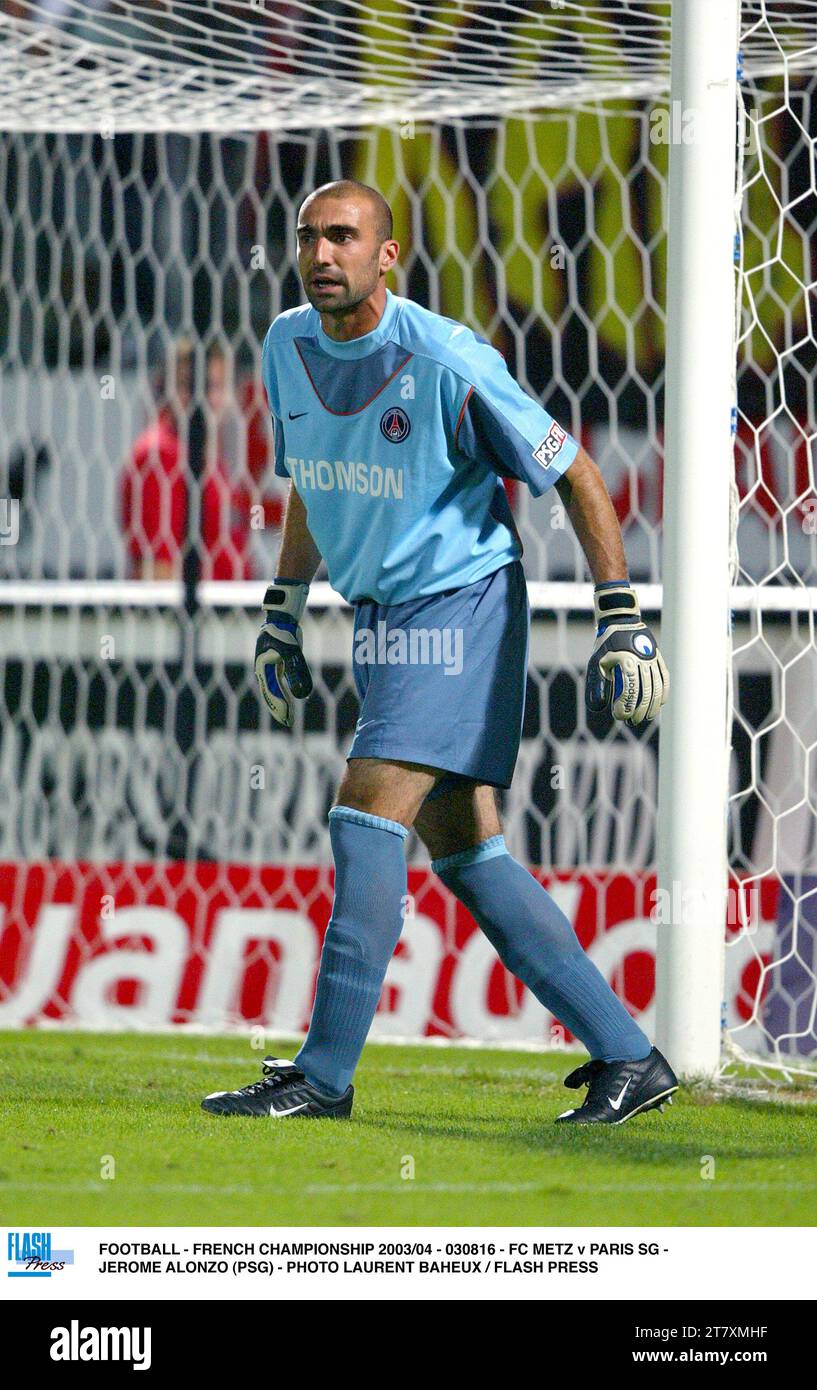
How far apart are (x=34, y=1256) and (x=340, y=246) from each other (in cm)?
171

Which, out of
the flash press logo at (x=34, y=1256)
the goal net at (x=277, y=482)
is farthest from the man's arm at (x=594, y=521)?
the flash press logo at (x=34, y=1256)

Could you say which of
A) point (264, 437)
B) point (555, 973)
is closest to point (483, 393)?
point (555, 973)

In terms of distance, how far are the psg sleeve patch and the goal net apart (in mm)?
1096

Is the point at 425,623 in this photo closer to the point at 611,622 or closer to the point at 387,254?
the point at 611,622

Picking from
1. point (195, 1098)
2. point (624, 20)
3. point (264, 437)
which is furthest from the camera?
point (264, 437)

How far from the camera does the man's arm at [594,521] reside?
3.26 meters

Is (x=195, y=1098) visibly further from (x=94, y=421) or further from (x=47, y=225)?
(x=47, y=225)

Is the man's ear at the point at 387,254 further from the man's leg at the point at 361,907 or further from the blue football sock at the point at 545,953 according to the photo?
the blue football sock at the point at 545,953

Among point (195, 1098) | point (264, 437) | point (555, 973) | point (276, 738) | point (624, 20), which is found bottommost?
point (195, 1098)

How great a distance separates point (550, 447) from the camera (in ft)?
10.6

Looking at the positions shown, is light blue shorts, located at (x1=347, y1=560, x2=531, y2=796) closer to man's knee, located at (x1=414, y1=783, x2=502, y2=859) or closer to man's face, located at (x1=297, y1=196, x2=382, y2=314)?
man's knee, located at (x1=414, y1=783, x2=502, y2=859)

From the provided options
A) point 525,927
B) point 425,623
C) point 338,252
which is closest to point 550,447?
point 425,623

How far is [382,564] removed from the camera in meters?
3.26

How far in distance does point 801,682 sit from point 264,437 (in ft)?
8.23
